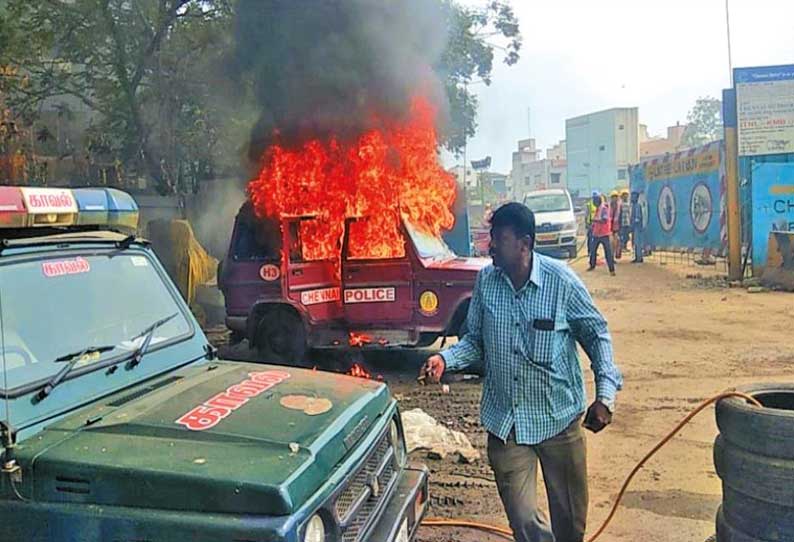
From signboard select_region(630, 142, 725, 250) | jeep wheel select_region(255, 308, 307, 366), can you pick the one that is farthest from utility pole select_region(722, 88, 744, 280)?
jeep wheel select_region(255, 308, 307, 366)

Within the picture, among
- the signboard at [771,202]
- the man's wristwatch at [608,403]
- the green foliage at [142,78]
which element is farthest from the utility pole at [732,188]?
the man's wristwatch at [608,403]

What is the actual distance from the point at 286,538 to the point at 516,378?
1.59 meters

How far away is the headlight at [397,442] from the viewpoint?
3299 mm

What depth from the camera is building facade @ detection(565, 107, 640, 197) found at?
57.2 m

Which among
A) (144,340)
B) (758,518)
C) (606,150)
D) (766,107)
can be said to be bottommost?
(758,518)

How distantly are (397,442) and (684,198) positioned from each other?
16.8 metres

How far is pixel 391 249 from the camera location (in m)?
8.48

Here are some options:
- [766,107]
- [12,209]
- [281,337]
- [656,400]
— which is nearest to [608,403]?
[12,209]

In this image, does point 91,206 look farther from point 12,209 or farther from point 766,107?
point 766,107

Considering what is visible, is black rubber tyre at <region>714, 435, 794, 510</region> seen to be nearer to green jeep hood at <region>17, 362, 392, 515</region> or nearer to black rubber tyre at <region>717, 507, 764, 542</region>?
black rubber tyre at <region>717, 507, 764, 542</region>

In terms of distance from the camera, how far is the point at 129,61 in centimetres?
1579

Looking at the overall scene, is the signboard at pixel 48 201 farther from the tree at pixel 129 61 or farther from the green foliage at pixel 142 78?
the tree at pixel 129 61

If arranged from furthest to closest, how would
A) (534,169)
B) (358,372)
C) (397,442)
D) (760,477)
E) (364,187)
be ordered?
(534,169) < (364,187) < (358,372) < (397,442) < (760,477)

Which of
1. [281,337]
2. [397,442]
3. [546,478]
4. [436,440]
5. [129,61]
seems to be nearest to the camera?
[397,442]
